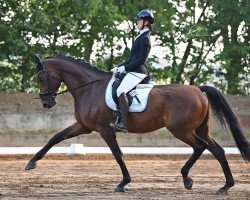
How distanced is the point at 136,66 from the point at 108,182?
2550mm

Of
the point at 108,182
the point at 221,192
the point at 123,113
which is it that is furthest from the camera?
the point at 108,182

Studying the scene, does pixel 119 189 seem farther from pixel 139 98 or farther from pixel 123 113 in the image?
pixel 139 98

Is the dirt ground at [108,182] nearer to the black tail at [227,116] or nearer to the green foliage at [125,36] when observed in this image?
the black tail at [227,116]

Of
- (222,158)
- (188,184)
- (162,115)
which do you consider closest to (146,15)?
(162,115)

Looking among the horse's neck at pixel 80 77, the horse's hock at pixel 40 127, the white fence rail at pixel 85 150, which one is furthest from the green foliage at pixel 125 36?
the horse's neck at pixel 80 77

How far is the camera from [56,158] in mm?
24516

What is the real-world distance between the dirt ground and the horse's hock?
28.3ft

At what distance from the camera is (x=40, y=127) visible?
3067cm

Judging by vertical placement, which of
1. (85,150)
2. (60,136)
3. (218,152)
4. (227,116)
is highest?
(227,116)

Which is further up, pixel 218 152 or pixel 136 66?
pixel 136 66

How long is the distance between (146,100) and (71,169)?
5.89 metres

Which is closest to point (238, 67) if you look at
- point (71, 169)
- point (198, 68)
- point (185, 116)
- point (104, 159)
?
point (198, 68)

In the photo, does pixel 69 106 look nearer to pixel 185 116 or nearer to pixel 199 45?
pixel 199 45

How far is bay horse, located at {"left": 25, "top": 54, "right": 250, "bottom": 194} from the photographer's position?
1341cm
